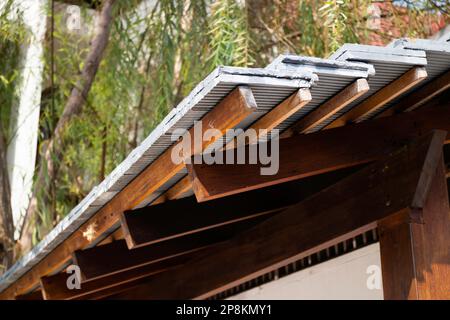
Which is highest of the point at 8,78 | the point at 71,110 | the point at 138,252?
the point at 8,78

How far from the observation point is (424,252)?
2.75m

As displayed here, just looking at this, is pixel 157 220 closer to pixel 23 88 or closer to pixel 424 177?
pixel 424 177

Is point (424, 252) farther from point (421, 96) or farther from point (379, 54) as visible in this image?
point (379, 54)

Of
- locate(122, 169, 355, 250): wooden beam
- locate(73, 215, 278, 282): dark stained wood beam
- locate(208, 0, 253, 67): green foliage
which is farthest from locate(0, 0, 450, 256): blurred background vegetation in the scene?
locate(73, 215, 278, 282): dark stained wood beam

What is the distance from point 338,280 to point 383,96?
1.88 m

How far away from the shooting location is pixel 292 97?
2248 mm

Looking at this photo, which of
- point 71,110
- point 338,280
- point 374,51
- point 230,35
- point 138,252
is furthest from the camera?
point 71,110

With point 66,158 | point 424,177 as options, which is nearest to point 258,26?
point 66,158

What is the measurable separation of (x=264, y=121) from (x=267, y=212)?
122 cm

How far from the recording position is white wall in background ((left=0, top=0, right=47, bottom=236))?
6.19m

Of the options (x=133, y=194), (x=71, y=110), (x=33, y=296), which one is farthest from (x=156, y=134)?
(x=71, y=110)

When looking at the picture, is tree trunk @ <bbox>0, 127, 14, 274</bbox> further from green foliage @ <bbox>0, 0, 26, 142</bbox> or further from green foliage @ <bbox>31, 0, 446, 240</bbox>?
green foliage @ <bbox>0, 0, 26, 142</bbox>

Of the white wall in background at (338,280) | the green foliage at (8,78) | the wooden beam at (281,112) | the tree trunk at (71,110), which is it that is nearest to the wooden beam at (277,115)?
the wooden beam at (281,112)

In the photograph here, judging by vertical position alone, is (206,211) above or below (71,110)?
below
